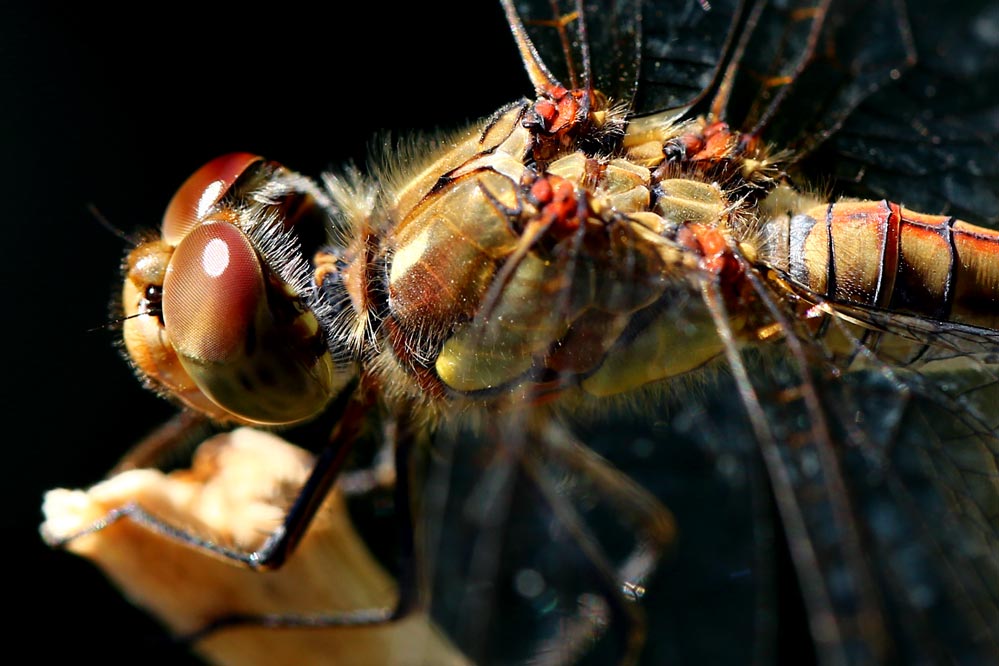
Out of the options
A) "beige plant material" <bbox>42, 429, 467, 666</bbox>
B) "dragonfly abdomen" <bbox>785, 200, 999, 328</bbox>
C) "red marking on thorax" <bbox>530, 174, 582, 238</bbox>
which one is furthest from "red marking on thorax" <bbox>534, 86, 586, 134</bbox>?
"beige plant material" <bbox>42, 429, 467, 666</bbox>

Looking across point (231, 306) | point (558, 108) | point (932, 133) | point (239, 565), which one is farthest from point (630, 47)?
point (239, 565)

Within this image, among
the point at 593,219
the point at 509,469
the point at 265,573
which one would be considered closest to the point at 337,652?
the point at 265,573

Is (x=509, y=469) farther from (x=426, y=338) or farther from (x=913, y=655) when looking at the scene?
(x=913, y=655)

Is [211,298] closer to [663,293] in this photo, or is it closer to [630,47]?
[663,293]

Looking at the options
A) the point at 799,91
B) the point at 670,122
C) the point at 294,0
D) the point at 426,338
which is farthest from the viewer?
the point at 294,0

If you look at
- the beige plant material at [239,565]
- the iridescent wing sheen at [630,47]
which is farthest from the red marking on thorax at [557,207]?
the beige plant material at [239,565]

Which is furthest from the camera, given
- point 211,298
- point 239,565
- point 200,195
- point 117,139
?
point 117,139

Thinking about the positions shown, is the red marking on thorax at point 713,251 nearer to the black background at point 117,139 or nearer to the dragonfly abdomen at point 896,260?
the dragonfly abdomen at point 896,260
